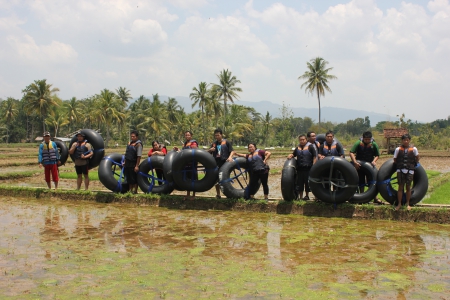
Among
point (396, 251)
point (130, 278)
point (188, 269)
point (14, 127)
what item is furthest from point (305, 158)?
point (14, 127)

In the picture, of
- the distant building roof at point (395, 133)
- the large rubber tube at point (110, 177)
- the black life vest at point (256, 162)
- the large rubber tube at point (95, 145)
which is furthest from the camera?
the distant building roof at point (395, 133)

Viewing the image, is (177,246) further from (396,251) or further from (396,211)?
(396,211)

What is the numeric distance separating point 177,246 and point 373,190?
14.2 ft

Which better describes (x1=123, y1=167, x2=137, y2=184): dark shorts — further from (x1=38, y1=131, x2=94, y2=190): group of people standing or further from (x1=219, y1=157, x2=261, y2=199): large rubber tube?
(x1=219, y1=157, x2=261, y2=199): large rubber tube

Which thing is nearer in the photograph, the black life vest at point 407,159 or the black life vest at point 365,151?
the black life vest at point 407,159

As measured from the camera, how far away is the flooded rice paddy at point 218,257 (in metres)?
4.43

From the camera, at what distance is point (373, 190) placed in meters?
8.60

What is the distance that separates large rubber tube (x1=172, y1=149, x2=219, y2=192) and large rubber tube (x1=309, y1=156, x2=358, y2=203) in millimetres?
2093

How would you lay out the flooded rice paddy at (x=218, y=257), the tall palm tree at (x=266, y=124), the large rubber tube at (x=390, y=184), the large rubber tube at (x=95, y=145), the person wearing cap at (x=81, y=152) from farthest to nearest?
the tall palm tree at (x=266, y=124) < the large rubber tube at (x=95, y=145) < the person wearing cap at (x=81, y=152) < the large rubber tube at (x=390, y=184) < the flooded rice paddy at (x=218, y=257)

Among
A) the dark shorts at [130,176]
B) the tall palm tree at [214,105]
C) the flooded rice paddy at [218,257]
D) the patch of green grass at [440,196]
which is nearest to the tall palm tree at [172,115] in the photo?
the tall palm tree at [214,105]

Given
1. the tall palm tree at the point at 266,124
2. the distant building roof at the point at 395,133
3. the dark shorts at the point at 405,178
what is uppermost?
the tall palm tree at the point at 266,124

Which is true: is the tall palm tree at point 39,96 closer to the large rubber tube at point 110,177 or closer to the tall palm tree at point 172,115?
the tall palm tree at point 172,115

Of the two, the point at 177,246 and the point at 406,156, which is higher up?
the point at 406,156

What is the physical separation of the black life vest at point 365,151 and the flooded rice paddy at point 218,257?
1542mm
